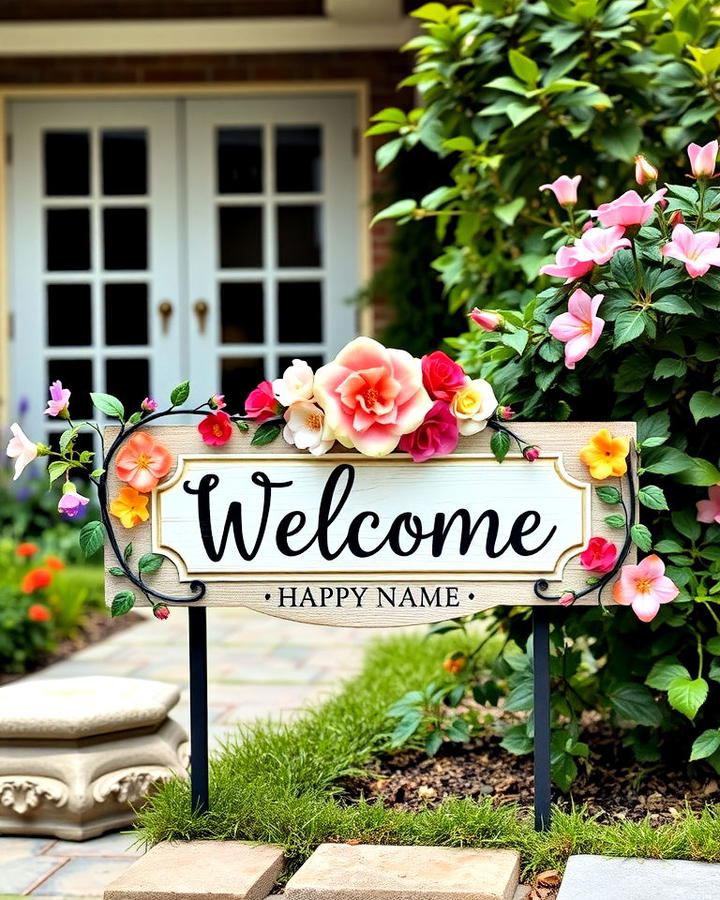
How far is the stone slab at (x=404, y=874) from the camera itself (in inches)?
67.7

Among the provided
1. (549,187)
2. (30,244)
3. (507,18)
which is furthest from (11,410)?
(549,187)

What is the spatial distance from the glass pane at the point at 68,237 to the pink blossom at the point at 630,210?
A: 16.0 feet

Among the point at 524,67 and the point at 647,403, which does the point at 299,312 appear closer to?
the point at 524,67

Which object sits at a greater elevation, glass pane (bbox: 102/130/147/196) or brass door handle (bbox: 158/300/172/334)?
glass pane (bbox: 102/130/147/196)

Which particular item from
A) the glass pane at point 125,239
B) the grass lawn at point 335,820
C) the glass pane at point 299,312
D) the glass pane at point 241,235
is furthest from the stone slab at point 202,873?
the glass pane at point 125,239

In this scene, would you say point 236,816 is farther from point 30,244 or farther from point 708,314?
point 30,244

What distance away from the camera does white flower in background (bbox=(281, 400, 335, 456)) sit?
1.93 m

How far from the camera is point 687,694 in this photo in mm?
1969

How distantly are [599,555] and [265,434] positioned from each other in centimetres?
56

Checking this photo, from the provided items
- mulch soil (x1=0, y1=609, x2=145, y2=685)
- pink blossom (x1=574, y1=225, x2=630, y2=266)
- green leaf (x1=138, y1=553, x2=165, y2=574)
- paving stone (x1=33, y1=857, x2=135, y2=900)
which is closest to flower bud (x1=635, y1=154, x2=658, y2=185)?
pink blossom (x1=574, y1=225, x2=630, y2=266)

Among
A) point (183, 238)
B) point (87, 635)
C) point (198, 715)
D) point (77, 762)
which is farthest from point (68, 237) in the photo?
point (198, 715)

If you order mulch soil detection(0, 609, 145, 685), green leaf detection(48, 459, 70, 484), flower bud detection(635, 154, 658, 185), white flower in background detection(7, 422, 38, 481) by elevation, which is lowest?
mulch soil detection(0, 609, 145, 685)

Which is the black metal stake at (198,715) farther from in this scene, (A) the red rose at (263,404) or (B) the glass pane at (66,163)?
(B) the glass pane at (66,163)

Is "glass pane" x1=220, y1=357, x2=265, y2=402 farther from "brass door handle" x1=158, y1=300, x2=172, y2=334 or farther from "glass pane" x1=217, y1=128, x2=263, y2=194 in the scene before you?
"glass pane" x1=217, y1=128, x2=263, y2=194
